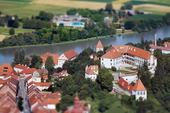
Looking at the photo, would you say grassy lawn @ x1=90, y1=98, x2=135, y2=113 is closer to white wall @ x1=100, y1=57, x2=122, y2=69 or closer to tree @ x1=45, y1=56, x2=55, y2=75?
white wall @ x1=100, y1=57, x2=122, y2=69

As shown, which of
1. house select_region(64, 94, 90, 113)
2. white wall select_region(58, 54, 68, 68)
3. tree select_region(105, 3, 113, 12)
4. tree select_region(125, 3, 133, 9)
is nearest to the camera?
house select_region(64, 94, 90, 113)

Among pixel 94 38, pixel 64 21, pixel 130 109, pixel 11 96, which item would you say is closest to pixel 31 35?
pixel 94 38

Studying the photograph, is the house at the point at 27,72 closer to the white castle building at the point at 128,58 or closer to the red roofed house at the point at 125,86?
the white castle building at the point at 128,58

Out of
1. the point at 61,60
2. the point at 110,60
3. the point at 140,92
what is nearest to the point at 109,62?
the point at 110,60

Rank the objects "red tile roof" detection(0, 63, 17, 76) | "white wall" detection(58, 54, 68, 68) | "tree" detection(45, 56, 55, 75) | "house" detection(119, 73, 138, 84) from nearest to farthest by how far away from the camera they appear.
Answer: "house" detection(119, 73, 138, 84) < "red tile roof" detection(0, 63, 17, 76) < "tree" detection(45, 56, 55, 75) < "white wall" detection(58, 54, 68, 68)

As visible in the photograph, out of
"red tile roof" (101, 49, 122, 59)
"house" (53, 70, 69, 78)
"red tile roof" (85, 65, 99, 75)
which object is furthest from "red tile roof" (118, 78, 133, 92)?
"house" (53, 70, 69, 78)

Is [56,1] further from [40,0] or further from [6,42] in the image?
[6,42]
